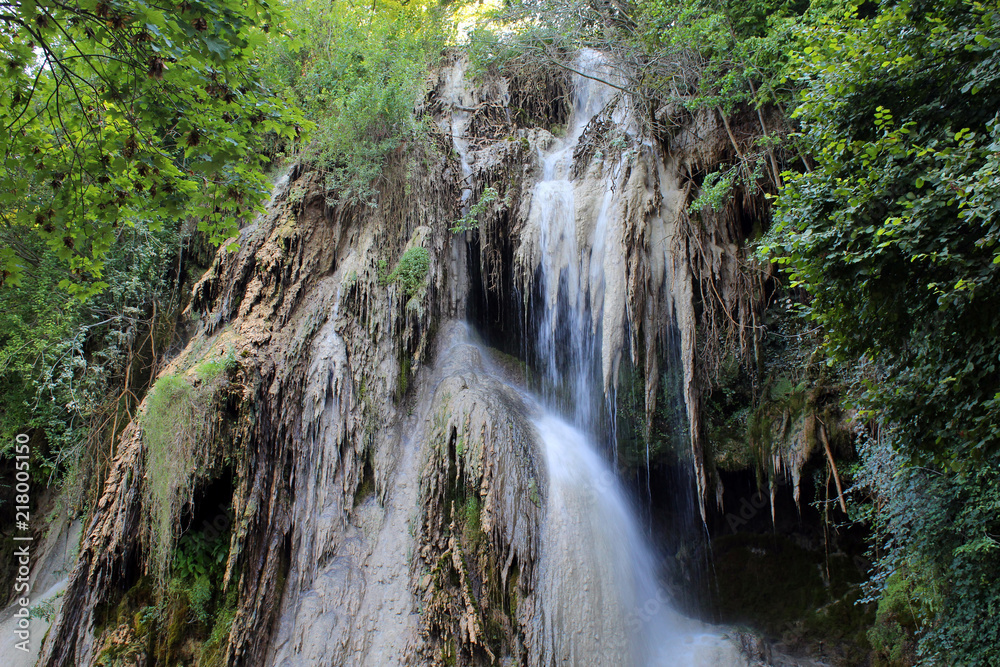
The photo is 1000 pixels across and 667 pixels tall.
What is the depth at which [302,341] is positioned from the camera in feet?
29.3

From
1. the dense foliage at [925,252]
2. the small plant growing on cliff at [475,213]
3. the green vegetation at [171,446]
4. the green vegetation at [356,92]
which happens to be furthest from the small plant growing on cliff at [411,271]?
the dense foliage at [925,252]

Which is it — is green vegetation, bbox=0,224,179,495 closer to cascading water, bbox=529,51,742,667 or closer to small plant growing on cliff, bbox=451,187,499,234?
small plant growing on cliff, bbox=451,187,499,234

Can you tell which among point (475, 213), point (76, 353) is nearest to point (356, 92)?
point (475, 213)

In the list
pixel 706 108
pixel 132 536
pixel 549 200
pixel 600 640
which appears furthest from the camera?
pixel 549 200

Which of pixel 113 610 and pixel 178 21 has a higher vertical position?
pixel 178 21

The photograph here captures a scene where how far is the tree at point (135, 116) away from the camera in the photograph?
429 centimetres

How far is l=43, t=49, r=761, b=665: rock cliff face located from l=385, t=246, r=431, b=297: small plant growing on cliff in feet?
0.14

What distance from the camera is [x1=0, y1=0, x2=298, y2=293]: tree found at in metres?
4.29

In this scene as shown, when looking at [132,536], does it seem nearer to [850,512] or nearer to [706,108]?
[850,512]

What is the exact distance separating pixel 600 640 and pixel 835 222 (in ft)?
18.7

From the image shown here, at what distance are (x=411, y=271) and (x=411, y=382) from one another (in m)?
2.12

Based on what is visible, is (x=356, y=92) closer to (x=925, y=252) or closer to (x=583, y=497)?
(x=583, y=497)

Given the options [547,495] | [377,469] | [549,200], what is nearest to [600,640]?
[547,495]

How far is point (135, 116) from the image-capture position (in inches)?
190
